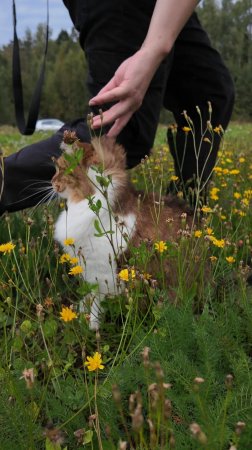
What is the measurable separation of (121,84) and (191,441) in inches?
50.8

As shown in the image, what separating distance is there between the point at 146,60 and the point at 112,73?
2.23 ft

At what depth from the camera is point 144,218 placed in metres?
2.30

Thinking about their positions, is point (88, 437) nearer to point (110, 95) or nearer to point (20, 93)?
point (110, 95)

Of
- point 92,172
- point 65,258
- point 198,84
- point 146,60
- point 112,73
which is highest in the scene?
point 146,60

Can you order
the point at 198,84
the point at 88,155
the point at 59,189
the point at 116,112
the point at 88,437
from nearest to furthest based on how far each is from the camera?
the point at 88,437
the point at 116,112
the point at 88,155
the point at 59,189
the point at 198,84

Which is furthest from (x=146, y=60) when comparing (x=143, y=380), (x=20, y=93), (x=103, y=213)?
(x=143, y=380)

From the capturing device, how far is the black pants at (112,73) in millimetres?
2641

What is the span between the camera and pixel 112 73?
2.63 metres

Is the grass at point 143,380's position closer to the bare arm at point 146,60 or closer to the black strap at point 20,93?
the bare arm at point 146,60

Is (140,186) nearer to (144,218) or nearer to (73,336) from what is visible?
(144,218)

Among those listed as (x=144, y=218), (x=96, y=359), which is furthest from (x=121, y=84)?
(x=96, y=359)

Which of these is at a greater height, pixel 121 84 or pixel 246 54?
pixel 121 84

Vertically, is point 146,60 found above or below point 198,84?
above

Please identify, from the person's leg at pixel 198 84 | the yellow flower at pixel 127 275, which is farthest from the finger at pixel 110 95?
the person's leg at pixel 198 84
